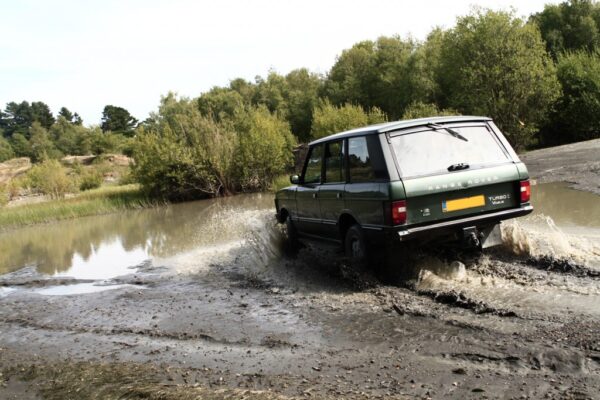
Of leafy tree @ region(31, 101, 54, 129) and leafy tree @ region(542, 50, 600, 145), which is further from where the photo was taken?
leafy tree @ region(31, 101, 54, 129)

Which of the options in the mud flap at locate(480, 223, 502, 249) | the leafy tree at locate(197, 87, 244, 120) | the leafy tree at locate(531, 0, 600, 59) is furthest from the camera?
the leafy tree at locate(197, 87, 244, 120)

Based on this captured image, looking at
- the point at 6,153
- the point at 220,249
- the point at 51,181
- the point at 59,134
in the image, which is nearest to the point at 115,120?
the point at 59,134

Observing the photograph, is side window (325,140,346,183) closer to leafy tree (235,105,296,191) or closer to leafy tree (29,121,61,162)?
leafy tree (235,105,296,191)

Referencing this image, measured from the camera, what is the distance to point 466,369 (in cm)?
376

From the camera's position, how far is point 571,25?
46.2 meters

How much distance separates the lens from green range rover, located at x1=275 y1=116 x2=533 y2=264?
5.73 m

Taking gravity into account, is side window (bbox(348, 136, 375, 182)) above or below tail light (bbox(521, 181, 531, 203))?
above

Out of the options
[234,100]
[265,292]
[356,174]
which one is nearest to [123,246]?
[265,292]

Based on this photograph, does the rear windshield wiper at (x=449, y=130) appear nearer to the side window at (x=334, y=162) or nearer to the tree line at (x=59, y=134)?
the side window at (x=334, y=162)

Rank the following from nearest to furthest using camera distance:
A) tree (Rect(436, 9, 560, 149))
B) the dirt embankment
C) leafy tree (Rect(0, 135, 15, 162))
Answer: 1. the dirt embankment
2. tree (Rect(436, 9, 560, 149))
3. leafy tree (Rect(0, 135, 15, 162))

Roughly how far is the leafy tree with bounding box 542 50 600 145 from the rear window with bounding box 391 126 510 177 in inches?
1162

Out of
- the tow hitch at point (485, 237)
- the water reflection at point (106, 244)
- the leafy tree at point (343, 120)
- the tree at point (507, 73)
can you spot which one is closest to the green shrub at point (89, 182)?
the leafy tree at point (343, 120)

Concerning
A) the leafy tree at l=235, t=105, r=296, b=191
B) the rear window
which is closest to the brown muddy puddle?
the rear window

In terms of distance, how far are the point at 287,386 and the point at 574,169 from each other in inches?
657
